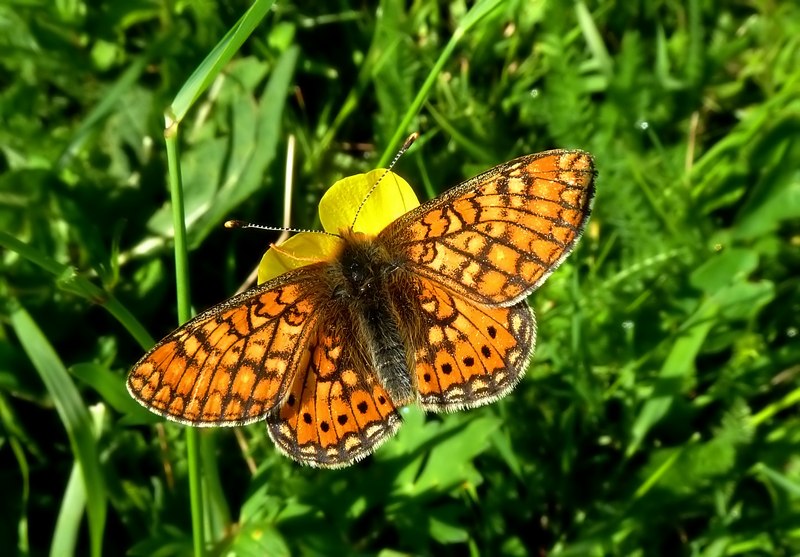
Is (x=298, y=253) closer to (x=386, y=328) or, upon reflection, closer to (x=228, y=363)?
(x=386, y=328)

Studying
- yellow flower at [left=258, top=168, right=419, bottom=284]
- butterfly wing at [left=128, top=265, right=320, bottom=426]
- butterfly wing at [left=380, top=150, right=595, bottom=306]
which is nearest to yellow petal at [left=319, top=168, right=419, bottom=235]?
yellow flower at [left=258, top=168, right=419, bottom=284]

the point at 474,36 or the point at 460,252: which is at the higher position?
the point at 474,36

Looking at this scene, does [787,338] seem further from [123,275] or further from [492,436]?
[123,275]

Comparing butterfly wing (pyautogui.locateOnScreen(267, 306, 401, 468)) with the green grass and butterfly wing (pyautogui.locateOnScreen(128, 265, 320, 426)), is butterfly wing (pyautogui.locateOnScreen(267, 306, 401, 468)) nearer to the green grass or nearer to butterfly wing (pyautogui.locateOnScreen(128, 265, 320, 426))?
butterfly wing (pyautogui.locateOnScreen(128, 265, 320, 426))

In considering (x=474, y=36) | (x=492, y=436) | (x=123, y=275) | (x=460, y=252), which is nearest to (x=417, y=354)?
(x=460, y=252)

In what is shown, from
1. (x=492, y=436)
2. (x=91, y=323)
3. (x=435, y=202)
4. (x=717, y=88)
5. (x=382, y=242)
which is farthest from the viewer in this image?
(x=717, y=88)
